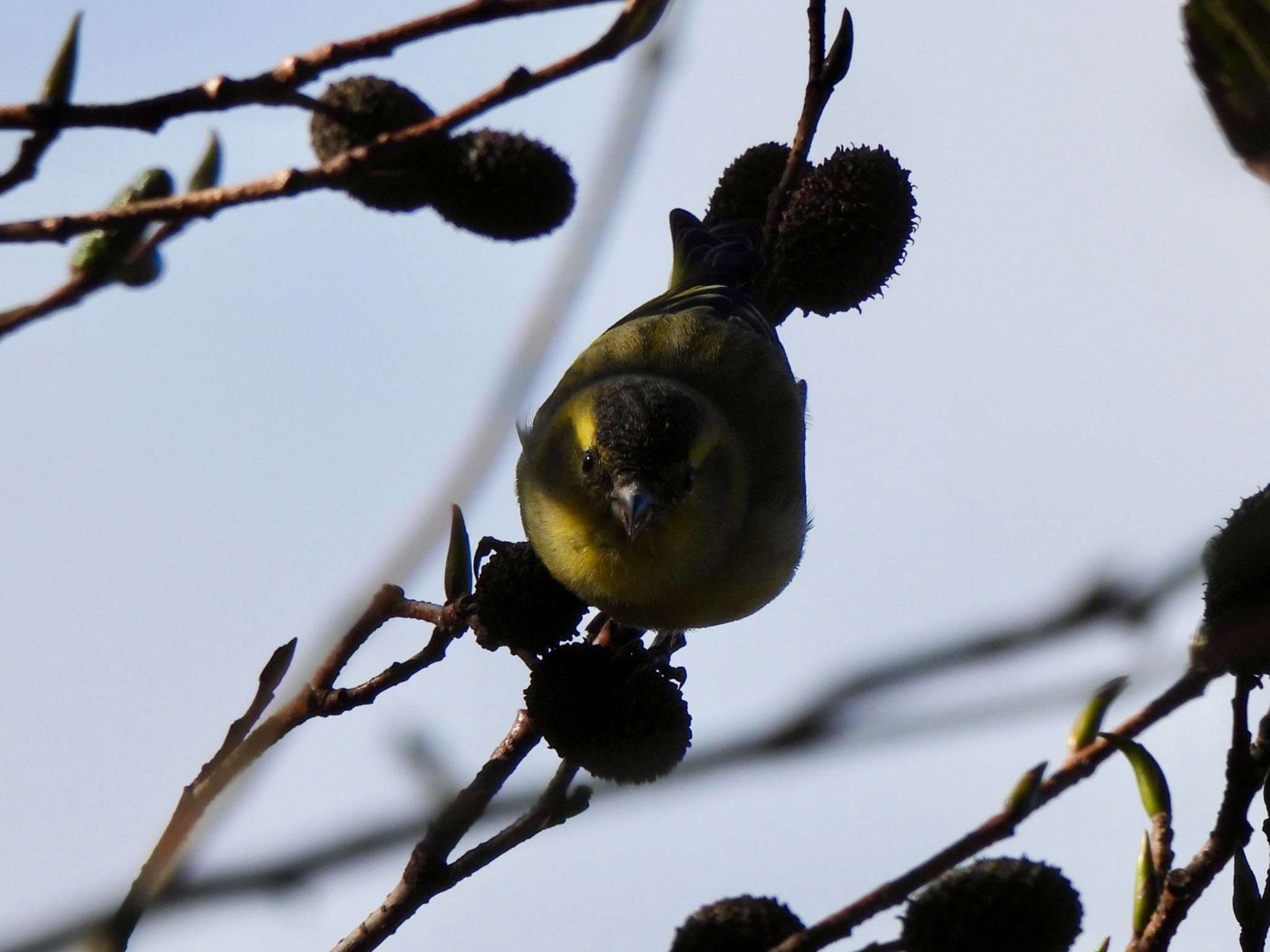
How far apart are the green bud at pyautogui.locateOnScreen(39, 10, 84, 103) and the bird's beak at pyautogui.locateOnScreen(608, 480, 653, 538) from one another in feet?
6.77

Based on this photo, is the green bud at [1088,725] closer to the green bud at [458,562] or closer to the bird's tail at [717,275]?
the green bud at [458,562]

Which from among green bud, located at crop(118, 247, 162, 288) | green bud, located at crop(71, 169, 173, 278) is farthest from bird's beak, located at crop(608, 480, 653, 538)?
green bud, located at crop(71, 169, 173, 278)

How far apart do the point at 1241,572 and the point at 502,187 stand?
2.16 metres

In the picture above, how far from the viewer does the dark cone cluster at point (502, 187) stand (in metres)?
3.44

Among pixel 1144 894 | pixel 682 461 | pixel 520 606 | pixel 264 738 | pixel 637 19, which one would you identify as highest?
pixel 682 461

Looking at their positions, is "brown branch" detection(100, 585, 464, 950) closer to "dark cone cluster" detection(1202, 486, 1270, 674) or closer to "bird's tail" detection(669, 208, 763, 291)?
"dark cone cluster" detection(1202, 486, 1270, 674)

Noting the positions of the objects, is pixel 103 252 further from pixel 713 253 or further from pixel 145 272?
pixel 713 253

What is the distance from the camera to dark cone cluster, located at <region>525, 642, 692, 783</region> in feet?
9.00

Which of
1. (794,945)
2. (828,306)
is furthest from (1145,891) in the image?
(828,306)

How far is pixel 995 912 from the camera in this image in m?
2.61

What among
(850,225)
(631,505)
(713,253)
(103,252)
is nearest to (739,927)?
(631,505)

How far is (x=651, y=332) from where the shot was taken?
5059 millimetres

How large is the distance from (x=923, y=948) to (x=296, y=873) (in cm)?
199

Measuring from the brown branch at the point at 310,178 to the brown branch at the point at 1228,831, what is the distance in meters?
1.31
